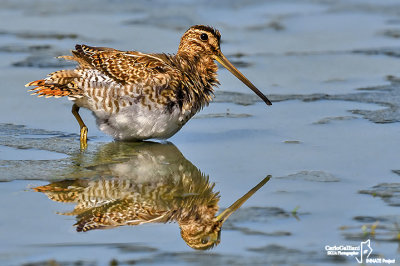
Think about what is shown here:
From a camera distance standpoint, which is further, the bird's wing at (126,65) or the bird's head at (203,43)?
the bird's head at (203,43)

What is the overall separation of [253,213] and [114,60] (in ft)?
8.47

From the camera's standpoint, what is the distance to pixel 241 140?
7.86m

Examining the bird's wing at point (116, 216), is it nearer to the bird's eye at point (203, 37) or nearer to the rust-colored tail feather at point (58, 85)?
the rust-colored tail feather at point (58, 85)

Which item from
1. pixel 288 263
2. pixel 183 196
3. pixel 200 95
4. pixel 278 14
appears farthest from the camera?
pixel 278 14

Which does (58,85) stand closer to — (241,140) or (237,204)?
(241,140)

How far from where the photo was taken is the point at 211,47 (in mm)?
8453

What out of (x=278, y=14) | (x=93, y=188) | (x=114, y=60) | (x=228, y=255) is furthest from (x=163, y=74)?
(x=278, y=14)

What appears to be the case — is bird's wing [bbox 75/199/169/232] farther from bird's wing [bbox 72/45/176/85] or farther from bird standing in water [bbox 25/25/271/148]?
bird's wing [bbox 72/45/176/85]

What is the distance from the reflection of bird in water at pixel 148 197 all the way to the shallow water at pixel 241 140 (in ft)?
0.11

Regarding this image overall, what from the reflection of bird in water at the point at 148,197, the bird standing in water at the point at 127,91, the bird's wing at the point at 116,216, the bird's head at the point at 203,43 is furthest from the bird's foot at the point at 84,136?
the bird's wing at the point at 116,216

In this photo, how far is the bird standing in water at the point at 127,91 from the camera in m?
7.62

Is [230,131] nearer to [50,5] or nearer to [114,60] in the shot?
[114,60]

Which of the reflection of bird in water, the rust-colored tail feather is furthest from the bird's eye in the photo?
the reflection of bird in water

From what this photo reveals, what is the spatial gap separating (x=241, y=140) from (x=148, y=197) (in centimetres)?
181
